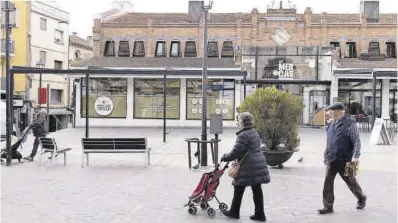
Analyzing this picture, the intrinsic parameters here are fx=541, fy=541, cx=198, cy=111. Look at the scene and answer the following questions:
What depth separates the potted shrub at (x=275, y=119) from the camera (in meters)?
12.4

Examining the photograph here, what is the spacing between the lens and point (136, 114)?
32375mm

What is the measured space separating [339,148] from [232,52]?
2842 centimetres

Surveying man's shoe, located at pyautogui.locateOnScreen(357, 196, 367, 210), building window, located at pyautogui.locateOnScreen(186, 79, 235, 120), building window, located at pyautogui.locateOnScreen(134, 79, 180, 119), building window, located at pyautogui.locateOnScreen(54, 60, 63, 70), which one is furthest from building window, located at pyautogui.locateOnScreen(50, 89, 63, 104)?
man's shoe, located at pyautogui.locateOnScreen(357, 196, 367, 210)

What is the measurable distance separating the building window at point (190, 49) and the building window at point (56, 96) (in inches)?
573

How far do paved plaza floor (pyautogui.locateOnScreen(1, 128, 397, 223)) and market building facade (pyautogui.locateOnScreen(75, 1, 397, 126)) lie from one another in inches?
667

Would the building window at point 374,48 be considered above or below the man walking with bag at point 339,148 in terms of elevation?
above

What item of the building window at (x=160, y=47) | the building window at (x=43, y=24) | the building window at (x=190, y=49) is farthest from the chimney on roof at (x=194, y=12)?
the building window at (x=43, y=24)

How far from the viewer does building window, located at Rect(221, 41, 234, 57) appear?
117ft

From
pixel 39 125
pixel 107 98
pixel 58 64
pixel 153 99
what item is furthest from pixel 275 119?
pixel 58 64

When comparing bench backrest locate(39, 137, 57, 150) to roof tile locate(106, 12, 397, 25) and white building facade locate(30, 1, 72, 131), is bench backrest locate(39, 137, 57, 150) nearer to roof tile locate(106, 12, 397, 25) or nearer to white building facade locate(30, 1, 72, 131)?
roof tile locate(106, 12, 397, 25)

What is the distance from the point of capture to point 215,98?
3200 centimetres

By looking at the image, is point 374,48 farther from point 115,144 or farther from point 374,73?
point 115,144

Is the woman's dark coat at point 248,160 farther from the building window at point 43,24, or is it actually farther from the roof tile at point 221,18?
the building window at point 43,24

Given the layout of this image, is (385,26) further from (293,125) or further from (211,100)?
(293,125)
